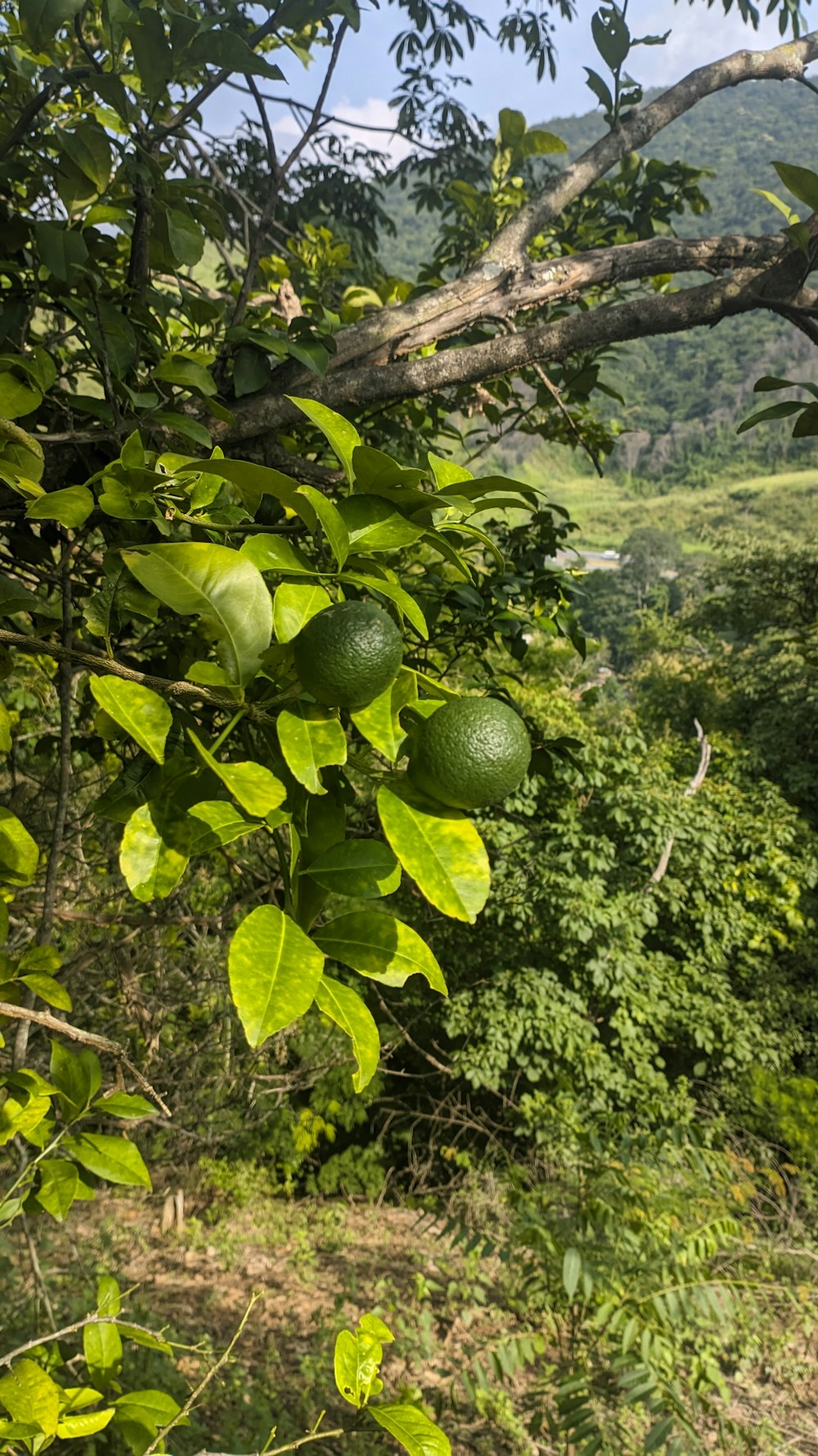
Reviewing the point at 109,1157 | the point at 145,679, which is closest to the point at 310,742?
the point at 145,679

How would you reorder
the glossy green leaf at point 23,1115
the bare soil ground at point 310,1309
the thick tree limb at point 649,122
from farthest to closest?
1. the bare soil ground at point 310,1309
2. the thick tree limb at point 649,122
3. the glossy green leaf at point 23,1115

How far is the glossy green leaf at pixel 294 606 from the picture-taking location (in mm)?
434

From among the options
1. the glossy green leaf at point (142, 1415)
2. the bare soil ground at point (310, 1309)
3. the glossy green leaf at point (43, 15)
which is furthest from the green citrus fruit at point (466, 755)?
the bare soil ground at point (310, 1309)

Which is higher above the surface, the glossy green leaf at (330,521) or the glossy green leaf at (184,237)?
the glossy green leaf at (184,237)

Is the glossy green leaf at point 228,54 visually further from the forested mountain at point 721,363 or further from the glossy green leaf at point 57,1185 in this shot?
the forested mountain at point 721,363

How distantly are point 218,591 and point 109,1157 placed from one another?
2.07 feet

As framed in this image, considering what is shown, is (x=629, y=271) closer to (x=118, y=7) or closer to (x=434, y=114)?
(x=118, y=7)

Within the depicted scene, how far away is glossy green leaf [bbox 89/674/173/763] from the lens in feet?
1.37

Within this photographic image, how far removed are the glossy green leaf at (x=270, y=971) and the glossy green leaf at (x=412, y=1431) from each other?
0.48m

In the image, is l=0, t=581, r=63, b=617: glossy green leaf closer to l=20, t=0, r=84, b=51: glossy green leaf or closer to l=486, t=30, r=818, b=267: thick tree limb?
l=20, t=0, r=84, b=51: glossy green leaf

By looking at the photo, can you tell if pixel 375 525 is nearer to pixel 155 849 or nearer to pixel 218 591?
pixel 218 591

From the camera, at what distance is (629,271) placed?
3.91ft

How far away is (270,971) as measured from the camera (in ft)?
1.19

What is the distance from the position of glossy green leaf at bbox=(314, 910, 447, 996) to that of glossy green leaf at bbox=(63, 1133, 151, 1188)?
467 mm
